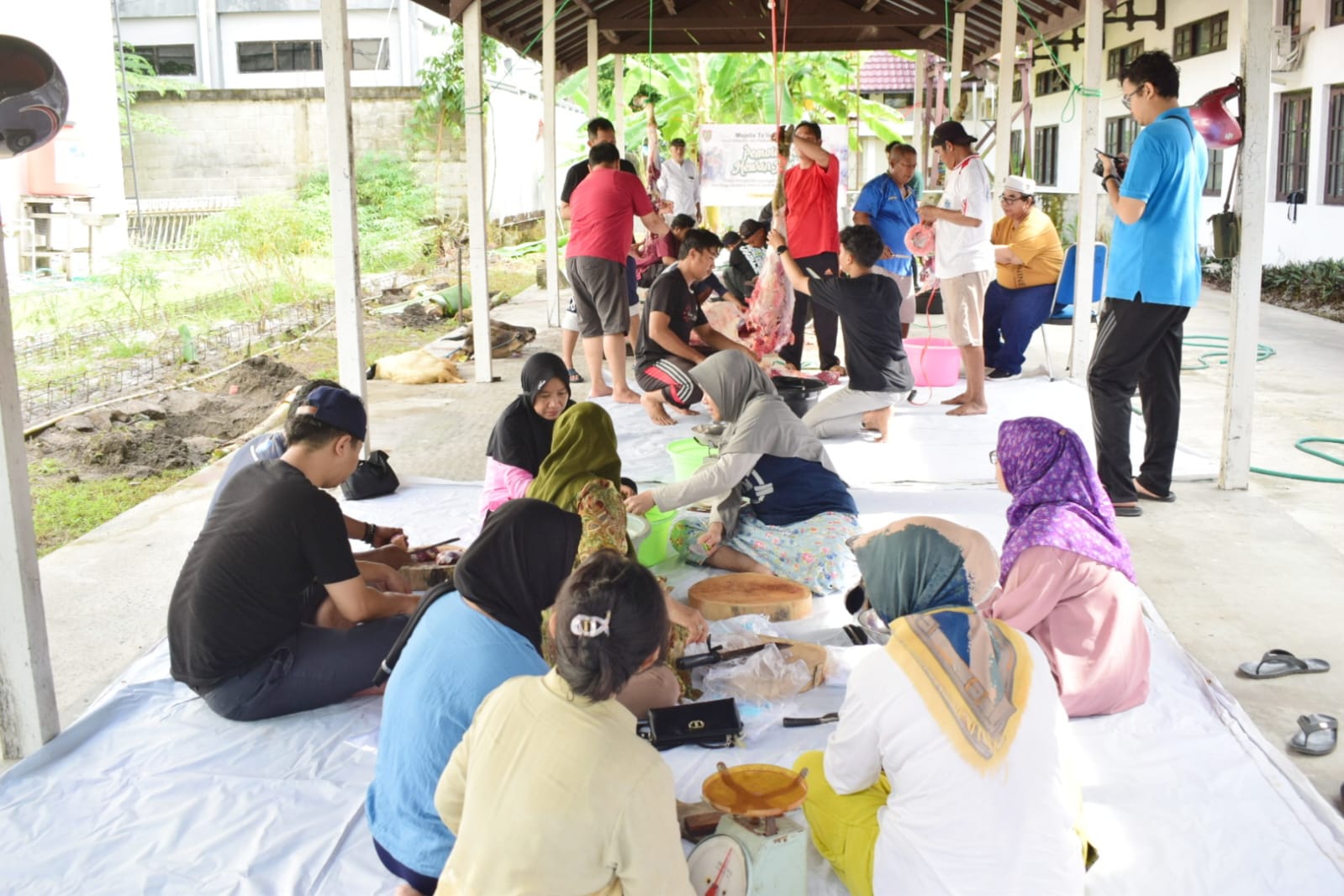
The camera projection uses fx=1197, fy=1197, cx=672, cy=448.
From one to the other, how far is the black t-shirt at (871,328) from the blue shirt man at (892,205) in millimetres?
1933

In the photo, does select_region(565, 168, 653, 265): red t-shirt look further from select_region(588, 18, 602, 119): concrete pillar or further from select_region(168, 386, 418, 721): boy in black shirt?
select_region(588, 18, 602, 119): concrete pillar

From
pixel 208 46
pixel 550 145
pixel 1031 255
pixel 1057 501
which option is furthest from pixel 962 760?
pixel 208 46

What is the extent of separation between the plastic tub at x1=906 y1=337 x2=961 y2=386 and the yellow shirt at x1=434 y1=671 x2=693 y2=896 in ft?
21.3

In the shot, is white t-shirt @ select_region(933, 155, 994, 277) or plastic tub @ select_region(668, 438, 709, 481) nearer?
plastic tub @ select_region(668, 438, 709, 481)

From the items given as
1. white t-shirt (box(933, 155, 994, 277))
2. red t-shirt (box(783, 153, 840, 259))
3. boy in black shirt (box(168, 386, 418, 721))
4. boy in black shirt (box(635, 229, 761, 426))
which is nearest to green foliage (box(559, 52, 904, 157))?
red t-shirt (box(783, 153, 840, 259))

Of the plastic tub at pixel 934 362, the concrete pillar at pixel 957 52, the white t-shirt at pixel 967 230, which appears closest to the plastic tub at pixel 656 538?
the white t-shirt at pixel 967 230

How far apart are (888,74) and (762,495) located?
23.5 m

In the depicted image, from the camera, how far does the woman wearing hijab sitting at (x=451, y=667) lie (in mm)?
2402

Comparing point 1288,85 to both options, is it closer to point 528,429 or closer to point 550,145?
point 550,145

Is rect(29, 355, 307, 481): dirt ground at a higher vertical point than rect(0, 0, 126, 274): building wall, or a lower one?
lower

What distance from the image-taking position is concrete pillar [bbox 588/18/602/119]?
1267 cm

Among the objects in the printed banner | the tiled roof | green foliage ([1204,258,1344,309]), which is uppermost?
the tiled roof

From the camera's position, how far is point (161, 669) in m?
3.75

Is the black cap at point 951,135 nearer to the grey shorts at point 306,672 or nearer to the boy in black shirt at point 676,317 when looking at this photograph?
the boy in black shirt at point 676,317
